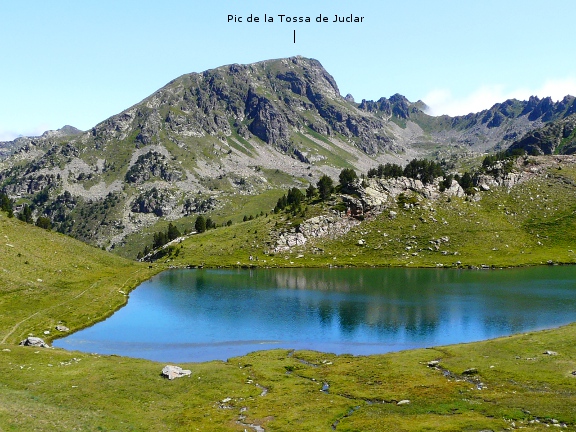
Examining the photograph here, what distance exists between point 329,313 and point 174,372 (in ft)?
167

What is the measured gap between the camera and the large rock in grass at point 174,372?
5479cm

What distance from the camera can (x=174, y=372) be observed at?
2184 inches

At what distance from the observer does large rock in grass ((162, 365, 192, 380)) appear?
54.8m

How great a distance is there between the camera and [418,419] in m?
39.3

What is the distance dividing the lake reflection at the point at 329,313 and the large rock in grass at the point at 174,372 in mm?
13312

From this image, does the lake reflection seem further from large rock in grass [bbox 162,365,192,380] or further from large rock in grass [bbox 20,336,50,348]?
large rock in grass [bbox 162,365,192,380]

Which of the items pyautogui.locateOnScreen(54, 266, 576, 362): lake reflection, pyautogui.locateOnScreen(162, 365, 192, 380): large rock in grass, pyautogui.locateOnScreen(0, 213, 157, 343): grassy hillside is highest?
pyautogui.locateOnScreen(0, 213, 157, 343): grassy hillside

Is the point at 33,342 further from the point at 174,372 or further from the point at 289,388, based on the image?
the point at 289,388

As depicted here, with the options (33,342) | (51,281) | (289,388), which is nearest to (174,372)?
(289,388)

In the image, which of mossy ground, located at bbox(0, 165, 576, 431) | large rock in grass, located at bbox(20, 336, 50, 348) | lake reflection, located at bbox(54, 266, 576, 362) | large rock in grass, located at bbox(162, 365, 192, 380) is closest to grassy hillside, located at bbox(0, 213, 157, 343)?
mossy ground, located at bbox(0, 165, 576, 431)

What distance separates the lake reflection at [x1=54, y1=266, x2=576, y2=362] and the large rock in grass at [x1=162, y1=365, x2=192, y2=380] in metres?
13.3

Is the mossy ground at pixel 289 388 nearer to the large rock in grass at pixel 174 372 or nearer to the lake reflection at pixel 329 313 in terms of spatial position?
the large rock in grass at pixel 174 372

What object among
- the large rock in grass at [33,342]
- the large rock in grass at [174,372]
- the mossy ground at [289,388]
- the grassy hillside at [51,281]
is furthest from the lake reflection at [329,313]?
the large rock in grass at [174,372]

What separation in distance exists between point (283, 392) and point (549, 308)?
7372 cm
